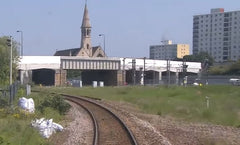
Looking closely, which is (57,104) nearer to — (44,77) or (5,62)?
(5,62)

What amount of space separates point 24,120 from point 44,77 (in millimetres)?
120120

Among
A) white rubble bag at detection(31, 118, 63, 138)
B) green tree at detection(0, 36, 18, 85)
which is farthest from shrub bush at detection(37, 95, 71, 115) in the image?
green tree at detection(0, 36, 18, 85)

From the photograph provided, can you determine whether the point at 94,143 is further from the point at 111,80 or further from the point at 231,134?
the point at 111,80

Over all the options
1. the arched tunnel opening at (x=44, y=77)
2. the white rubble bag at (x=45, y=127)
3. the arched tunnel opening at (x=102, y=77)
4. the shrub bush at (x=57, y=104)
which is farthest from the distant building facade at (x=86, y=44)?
the white rubble bag at (x=45, y=127)

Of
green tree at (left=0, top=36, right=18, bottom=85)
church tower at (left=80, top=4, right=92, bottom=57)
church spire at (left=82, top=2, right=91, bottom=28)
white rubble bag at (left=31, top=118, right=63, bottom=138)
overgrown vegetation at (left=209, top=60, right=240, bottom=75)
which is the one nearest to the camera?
white rubble bag at (left=31, top=118, right=63, bottom=138)

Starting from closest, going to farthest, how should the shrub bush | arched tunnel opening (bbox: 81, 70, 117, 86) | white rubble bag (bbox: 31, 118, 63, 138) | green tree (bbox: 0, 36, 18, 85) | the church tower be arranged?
white rubble bag (bbox: 31, 118, 63, 138)
the shrub bush
green tree (bbox: 0, 36, 18, 85)
arched tunnel opening (bbox: 81, 70, 117, 86)
the church tower

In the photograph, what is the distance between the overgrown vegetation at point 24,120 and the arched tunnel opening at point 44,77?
97.5 metres

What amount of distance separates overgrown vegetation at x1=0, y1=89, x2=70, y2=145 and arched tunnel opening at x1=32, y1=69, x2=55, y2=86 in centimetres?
9755

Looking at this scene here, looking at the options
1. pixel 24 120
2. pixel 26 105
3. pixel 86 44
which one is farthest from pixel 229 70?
pixel 24 120

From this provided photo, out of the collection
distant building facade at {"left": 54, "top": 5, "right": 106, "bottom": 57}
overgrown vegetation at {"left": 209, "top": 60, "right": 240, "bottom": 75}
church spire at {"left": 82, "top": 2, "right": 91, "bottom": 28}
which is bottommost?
overgrown vegetation at {"left": 209, "top": 60, "right": 240, "bottom": 75}

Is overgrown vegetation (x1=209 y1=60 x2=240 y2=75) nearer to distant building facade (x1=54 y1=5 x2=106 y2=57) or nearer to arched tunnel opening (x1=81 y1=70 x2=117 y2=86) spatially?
arched tunnel opening (x1=81 y1=70 x2=117 y2=86)

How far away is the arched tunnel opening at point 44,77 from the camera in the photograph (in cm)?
13045

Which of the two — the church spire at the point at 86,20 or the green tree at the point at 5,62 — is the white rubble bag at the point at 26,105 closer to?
the green tree at the point at 5,62

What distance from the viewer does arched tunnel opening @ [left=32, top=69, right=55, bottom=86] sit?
13045cm
